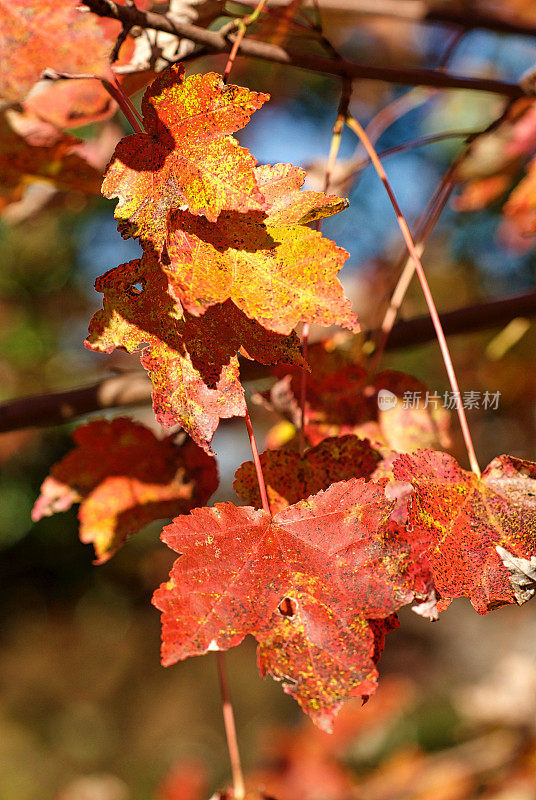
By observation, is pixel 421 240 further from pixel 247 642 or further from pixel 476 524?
pixel 247 642

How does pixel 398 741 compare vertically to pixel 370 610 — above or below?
below

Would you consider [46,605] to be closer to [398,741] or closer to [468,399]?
[398,741]

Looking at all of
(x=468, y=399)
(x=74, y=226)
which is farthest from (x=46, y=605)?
(x=468, y=399)

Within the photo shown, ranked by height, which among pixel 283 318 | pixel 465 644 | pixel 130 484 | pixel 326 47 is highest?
pixel 326 47

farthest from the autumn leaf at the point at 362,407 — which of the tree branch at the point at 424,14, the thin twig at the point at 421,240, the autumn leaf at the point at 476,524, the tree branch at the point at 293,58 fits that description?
the tree branch at the point at 424,14

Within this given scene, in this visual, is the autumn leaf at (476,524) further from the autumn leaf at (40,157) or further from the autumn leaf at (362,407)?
the autumn leaf at (40,157)

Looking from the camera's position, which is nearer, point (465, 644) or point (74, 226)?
point (74, 226)

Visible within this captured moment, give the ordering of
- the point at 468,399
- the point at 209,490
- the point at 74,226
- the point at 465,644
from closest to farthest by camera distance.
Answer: the point at 209,490 → the point at 468,399 → the point at 74,226 → the point at 465,644

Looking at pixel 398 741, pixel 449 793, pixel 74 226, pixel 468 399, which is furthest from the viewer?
pixel 74 226
